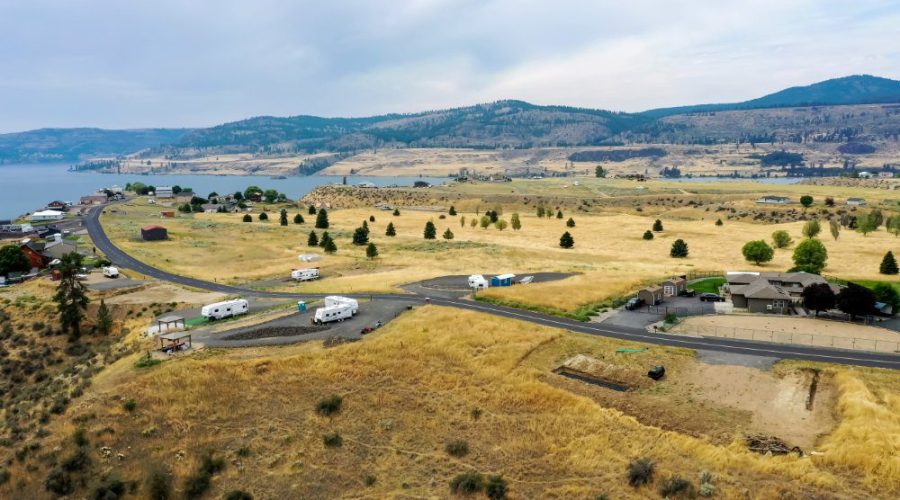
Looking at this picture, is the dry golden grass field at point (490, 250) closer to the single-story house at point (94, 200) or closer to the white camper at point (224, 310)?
the white camper at point (224, 310)

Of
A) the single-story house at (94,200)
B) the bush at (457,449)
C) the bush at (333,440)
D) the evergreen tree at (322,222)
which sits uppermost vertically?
the single-story house at (94,200)

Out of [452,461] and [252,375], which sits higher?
[252,375]

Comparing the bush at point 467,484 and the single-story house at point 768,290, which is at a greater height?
the single-story house at point 768,290

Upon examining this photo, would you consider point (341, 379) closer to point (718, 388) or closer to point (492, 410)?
point (492, 410)

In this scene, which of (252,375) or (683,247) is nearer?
(252,375)

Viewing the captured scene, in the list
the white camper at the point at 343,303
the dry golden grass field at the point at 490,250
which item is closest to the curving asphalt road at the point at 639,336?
the dry golden grass field at the point at 490,250

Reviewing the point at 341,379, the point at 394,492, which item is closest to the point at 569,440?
the point at 394,492

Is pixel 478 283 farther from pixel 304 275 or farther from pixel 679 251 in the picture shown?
pixel 679 251
